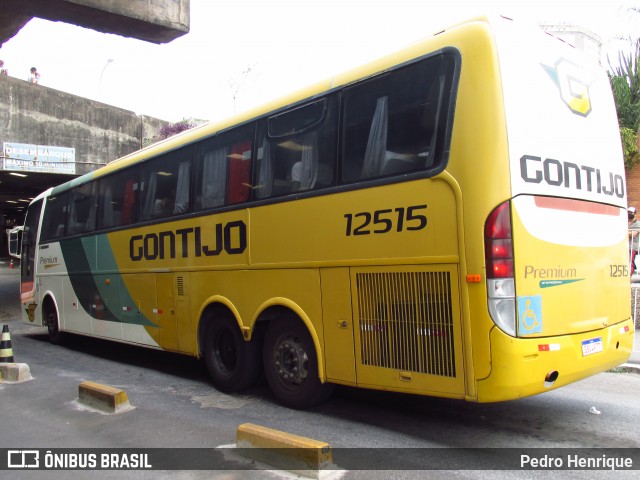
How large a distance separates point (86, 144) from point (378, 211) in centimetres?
1815

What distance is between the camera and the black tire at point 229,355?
20.2 feet

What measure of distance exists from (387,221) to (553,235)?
1297mm

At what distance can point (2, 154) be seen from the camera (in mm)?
17781

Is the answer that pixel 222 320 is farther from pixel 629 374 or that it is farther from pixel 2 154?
pixel 2 154

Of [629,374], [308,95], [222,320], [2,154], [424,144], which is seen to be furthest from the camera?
[2,154]

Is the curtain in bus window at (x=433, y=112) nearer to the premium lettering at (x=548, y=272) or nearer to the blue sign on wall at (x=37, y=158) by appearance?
the premium lettering at (x=548, y=272)

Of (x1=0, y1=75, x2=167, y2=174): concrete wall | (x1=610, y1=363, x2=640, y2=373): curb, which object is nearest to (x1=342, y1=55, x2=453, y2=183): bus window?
(x1=610, y1=363, x2=640, y2=373): curb

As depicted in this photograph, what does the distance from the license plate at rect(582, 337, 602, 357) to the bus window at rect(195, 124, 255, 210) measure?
370 cm

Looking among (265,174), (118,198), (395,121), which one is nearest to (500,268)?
(395,121)

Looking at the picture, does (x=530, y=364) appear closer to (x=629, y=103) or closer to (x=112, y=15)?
(x=112, y=15)

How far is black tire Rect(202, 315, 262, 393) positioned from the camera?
6.16m

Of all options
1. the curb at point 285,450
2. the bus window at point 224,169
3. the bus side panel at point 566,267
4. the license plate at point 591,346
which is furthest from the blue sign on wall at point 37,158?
the license plate at point 591,346

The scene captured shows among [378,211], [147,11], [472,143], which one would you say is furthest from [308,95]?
[147,11]

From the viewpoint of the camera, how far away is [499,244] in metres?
3.88
